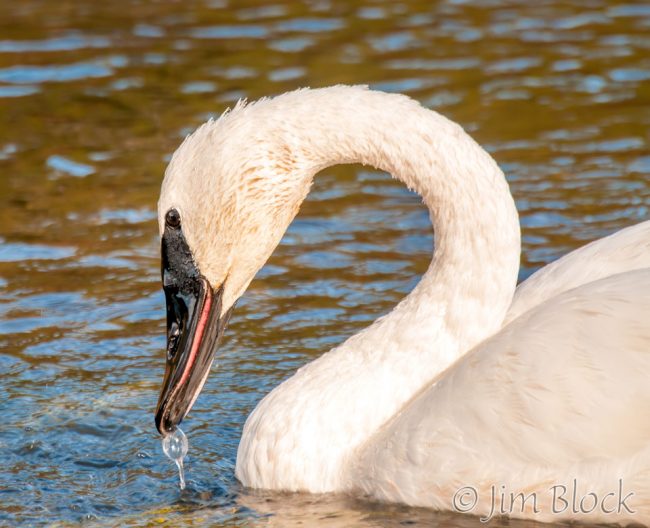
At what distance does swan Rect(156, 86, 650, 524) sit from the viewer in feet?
16.4

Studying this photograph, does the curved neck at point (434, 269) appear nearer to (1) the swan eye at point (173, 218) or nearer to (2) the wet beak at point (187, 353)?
(2) the wet beak at point (187, 353)

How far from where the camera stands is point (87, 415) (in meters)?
6.53

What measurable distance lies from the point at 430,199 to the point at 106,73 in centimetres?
726

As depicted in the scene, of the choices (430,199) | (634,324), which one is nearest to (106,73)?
(430,199)

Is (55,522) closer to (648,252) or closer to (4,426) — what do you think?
(4,426)

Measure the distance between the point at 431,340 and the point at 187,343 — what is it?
95 cm

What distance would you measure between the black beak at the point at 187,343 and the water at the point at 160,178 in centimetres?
33

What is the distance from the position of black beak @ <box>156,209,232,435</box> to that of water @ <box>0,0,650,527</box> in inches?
12.9

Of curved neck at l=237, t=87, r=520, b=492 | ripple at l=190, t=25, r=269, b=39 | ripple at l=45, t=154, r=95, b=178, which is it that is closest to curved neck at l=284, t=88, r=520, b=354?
curved neck at l=237, t=87, r=520, b=492

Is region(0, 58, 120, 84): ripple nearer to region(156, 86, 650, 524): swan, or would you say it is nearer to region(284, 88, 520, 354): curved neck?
region(156, 86, 650, 524): swan

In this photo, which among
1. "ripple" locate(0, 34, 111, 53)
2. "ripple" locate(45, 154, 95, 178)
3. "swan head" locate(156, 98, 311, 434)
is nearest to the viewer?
"swan head" locate(156, 98, 311, 434)

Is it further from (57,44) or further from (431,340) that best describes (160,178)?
(431,340)

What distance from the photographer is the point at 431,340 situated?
5684 millimetres

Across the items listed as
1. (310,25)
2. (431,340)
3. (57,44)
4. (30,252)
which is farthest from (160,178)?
(431,340)
